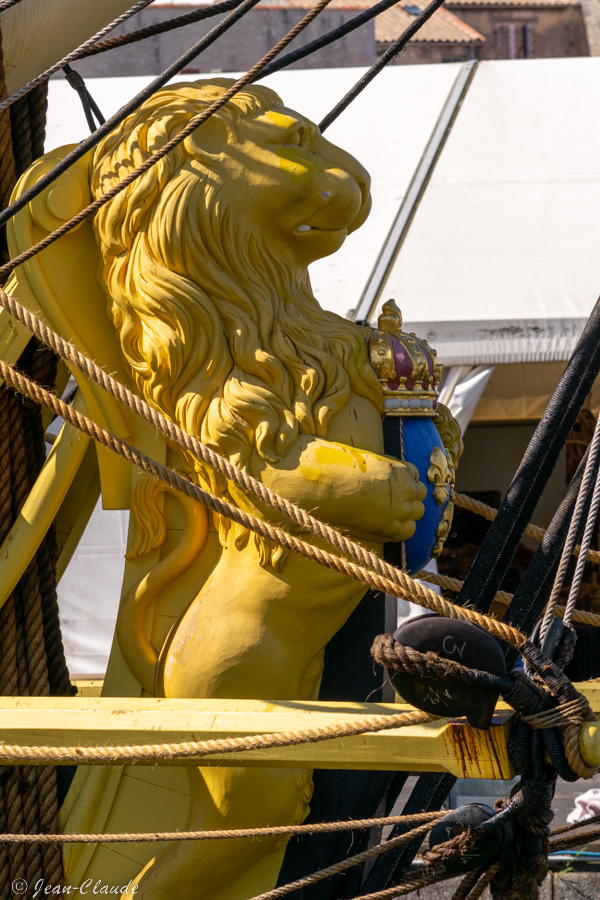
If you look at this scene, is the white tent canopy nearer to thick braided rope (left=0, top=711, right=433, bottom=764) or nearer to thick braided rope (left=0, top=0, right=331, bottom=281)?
thick braided rope (left=0, top=0, right=331, bottom=281)

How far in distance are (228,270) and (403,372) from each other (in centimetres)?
29

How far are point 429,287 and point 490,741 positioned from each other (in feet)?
9.33

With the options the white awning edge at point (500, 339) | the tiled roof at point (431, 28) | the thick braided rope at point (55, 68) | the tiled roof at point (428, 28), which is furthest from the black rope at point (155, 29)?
the tiled roof at point (431, 28)

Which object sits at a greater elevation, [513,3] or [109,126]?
[109,126]

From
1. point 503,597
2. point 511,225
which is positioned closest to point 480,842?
point 503,597

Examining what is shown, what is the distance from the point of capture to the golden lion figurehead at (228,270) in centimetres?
153

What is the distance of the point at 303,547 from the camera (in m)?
1.23

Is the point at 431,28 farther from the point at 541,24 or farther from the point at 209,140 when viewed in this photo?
the point at 209,140

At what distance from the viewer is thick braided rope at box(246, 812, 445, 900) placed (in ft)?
4.64

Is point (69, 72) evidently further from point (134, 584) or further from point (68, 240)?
point (134, 584)

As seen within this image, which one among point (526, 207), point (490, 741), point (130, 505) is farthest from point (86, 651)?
point (490, 741)

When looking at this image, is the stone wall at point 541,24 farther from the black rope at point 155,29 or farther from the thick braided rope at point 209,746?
the thick braided rope at point 209,746

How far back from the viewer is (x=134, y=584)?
1630mm

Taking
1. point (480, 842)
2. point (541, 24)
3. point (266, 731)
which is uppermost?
point (266, 731)
